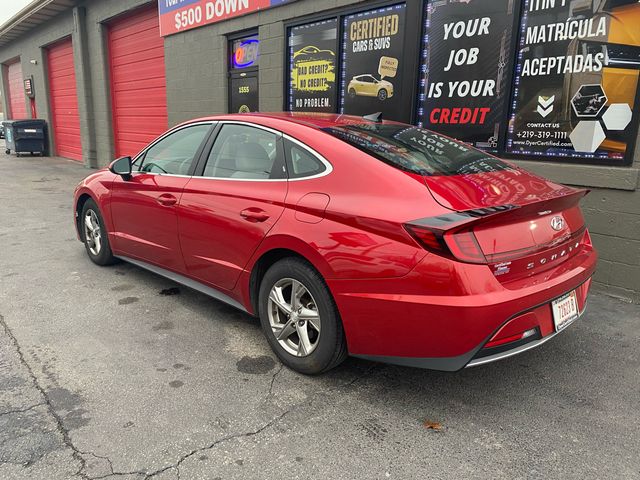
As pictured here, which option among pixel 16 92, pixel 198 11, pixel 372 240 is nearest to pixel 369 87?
pixel 198 11

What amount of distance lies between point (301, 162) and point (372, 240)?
2.69ft

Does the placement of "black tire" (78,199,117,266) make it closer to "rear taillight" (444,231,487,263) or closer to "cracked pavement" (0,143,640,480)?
"cracked pavement" (0,143,640,480)

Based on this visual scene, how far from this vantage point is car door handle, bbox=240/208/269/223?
3080 mm

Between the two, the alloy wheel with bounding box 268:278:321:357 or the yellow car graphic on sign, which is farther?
the yellow car graphic on sign

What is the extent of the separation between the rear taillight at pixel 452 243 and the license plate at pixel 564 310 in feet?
2.05

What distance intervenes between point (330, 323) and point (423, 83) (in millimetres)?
4455

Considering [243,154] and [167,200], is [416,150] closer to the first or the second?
[243,154]

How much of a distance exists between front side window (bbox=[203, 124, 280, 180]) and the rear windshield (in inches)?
17.6

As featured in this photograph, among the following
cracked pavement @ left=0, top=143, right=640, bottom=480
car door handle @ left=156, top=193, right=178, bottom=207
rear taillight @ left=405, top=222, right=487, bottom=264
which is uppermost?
rear taillight @ left=405, top=222, right=487, bottom=264

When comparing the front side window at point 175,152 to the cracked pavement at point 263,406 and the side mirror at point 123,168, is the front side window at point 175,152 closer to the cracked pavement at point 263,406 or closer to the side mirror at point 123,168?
the side mirror at point 123,168

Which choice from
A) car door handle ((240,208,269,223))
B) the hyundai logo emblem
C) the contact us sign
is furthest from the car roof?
the contact us sign

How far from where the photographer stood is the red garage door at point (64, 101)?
16078 mm

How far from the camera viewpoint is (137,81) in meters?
12.6

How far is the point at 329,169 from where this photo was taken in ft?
9.37
